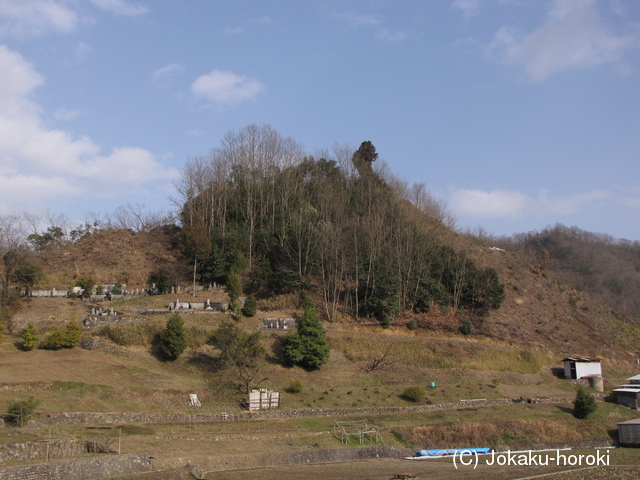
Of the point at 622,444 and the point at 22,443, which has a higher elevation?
the point at 22,443

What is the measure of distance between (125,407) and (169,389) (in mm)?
3163

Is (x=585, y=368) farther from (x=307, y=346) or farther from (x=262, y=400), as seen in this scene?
(x=262, y=400)

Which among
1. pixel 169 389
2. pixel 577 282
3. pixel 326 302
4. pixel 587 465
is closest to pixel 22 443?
pixel 169 389

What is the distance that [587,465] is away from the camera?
83.8ft

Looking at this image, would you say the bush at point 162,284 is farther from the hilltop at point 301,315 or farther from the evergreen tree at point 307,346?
the evergreen tree at point 307,346

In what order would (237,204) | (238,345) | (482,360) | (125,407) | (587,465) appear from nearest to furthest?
(587,465) → (125,407) → (238,345) → (482,360) → (237,204)

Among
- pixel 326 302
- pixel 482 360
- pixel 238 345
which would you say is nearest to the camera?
pixel 238 345

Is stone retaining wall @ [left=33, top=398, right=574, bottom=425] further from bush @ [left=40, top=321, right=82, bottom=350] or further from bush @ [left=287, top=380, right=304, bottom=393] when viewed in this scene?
bush @ [left=40, top=321, right=82, bottom=350]

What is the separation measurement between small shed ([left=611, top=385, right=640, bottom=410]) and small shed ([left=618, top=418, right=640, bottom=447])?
658 cm

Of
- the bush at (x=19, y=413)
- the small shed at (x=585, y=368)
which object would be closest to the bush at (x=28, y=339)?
the bush at (x=19, y=413)

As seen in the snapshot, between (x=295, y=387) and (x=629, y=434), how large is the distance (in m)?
19.7

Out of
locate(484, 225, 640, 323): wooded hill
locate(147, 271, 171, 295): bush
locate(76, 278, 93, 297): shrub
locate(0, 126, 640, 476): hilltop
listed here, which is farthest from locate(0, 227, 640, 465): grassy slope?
locate(484, 225, 640, 323): wooded hill

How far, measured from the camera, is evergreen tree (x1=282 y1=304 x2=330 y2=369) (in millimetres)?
38250

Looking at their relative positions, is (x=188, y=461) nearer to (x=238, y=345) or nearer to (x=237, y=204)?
(x=238, y=345)
